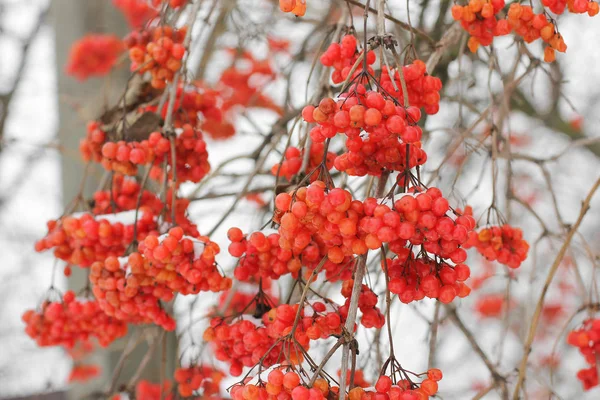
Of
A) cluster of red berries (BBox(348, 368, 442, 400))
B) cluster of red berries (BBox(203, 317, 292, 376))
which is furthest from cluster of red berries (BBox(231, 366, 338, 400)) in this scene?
cluster of red berries (BBox(203, 317, 292, 376))

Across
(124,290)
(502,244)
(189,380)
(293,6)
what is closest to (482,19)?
(293,6)

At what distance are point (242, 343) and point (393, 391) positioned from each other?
1.11 feet

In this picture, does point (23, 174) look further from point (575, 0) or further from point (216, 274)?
point (575, 0)

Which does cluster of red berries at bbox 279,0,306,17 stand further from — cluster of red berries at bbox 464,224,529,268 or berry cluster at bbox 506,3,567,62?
cluster of red berries at bbox 464,224,529,268

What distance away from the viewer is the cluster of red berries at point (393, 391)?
928 mm

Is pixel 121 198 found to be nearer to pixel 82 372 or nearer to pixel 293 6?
pixel 293 6

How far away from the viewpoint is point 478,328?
463cm

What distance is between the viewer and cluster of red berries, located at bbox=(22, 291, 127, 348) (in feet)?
4.97

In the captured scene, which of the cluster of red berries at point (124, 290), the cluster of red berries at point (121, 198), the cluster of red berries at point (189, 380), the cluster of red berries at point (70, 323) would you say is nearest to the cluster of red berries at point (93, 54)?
the cluster of red berries at point (121, 198)

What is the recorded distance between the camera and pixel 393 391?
0.93 metres

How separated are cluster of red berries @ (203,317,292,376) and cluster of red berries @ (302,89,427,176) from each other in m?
0.34

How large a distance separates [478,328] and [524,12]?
148 inches

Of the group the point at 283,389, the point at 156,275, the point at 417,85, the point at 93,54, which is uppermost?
the point at 93,54

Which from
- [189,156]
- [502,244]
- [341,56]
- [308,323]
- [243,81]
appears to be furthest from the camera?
[243,81]
